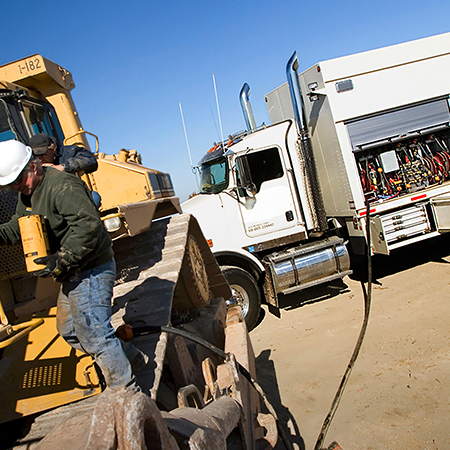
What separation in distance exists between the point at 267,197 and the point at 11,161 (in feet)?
17.7

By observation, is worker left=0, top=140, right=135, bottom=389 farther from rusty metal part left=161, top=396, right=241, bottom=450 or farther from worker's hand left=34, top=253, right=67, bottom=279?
rusty metal part left=161, top=396, right=241, bottom=450

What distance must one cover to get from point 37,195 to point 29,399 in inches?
46.9

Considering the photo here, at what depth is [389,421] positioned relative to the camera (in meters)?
3.45

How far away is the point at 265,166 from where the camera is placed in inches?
284

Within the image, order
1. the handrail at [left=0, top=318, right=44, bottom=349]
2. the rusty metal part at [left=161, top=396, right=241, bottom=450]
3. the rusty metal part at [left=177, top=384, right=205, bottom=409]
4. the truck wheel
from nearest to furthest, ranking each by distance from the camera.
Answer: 1. the rusty metal part at [left=161, top=396, right=241, bottom=450]
2. the handrail at [left=0, top=318, right=44, bottom=349]
3. the rusty metal part at [left=177, top=384, right=205, bottom=409]
4. the truck wheel

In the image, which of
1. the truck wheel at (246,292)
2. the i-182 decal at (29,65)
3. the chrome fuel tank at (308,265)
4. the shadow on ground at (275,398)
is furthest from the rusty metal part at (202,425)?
the chrome fuel tank at (308,265)

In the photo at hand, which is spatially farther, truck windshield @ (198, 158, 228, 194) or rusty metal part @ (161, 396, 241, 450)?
truck windshield @ (198, 158, 228, 194)

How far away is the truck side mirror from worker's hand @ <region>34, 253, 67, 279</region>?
5.12 meters

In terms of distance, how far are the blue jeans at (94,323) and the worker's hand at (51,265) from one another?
0.24 meters

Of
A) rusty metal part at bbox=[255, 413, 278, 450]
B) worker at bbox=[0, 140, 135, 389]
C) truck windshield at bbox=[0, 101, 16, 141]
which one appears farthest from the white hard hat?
rusty metal part at bbox=[255, 413, 278, 450]

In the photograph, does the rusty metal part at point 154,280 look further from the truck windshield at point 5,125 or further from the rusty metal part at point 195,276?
the truck windshield at point 5,125

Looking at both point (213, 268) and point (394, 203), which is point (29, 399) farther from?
point (394, 203)

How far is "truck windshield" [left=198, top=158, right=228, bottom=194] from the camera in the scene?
724cm

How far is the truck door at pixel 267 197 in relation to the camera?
7137 millimetres
